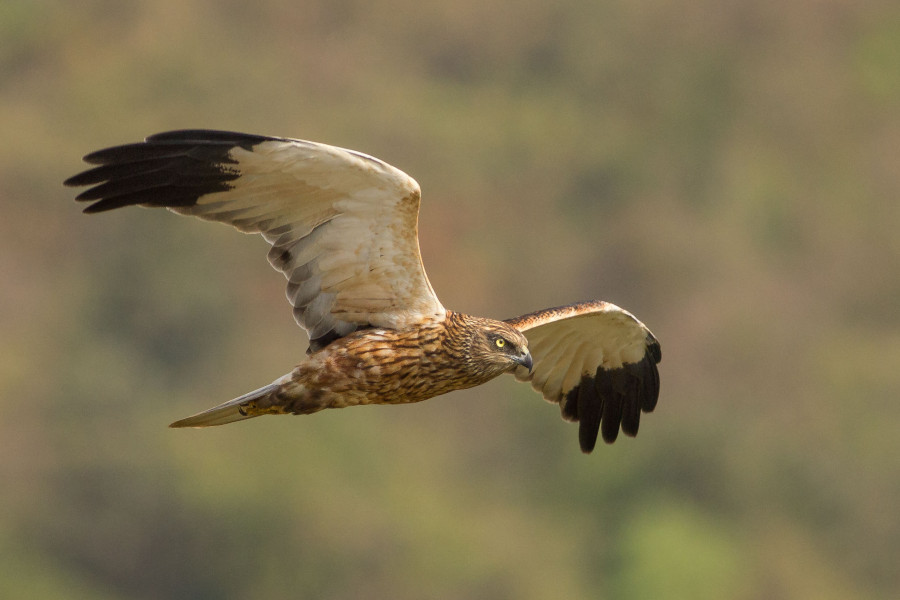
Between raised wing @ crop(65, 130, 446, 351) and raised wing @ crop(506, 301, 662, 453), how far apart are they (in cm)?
237

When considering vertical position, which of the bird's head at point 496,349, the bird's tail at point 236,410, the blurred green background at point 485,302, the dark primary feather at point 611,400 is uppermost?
the blurred green background at point 485,302

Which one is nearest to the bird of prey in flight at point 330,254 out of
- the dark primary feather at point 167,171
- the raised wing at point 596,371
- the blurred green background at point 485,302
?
the dark primary feather at point 167,171

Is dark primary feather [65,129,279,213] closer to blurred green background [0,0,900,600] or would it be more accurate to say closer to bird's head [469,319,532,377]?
bird's head [469,319,532,377]

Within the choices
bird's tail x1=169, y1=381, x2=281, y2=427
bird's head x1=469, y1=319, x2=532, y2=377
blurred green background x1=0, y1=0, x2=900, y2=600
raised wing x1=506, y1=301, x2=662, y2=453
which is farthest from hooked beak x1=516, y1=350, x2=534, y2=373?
blurred green background x1=0, y1=0, x2=900, y2=600

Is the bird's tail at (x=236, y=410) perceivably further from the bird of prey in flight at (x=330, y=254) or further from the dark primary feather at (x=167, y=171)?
the dark primary feather at (x=167, y=171)

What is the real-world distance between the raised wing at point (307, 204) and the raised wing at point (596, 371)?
237 cm

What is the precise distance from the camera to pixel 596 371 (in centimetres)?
1588

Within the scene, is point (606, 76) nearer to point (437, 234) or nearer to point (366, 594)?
point (437, 234)

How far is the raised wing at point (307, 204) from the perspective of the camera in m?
12.4

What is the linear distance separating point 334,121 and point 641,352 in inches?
2611

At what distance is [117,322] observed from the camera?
66625 millimetres

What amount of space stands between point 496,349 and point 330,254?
1.52 metres

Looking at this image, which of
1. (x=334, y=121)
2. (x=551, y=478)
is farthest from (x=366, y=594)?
(x=334, y=121)

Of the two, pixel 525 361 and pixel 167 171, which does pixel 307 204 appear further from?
pixel 525 361
